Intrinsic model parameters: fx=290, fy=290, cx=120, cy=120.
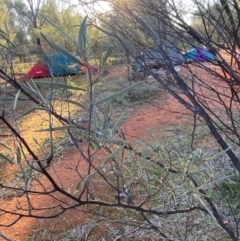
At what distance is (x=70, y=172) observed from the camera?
284 cm

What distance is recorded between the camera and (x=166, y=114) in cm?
442

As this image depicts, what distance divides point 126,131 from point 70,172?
67.9 inches

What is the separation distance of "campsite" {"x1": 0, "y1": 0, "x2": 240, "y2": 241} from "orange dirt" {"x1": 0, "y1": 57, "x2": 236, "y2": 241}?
11 mm

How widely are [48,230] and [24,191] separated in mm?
1656

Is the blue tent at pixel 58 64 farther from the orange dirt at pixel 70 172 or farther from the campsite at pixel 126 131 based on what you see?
the orange dirt at pixel 70 172

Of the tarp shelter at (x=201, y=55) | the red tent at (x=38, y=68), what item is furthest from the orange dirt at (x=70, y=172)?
the red tent at (x=38, y=68)

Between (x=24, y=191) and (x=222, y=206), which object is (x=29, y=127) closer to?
(x=222, y=206)

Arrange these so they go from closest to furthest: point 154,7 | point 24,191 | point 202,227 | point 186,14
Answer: point 24,191 → point 154,7 → point 186,14 → point 202,227

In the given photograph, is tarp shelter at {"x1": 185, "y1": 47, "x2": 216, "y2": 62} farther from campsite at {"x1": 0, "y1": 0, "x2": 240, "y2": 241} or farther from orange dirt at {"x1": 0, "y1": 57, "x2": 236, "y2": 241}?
orange dirt at {"x1": 0, "y1": 57, "x2": 236, "y2": 241}

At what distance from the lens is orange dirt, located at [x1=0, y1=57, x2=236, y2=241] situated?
2.02m

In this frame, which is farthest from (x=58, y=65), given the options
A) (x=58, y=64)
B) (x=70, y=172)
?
(x=70, y=172)

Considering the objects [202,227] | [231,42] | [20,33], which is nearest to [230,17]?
[231,42]

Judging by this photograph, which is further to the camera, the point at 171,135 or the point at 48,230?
the point at 171,135

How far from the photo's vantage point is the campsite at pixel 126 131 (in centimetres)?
52
